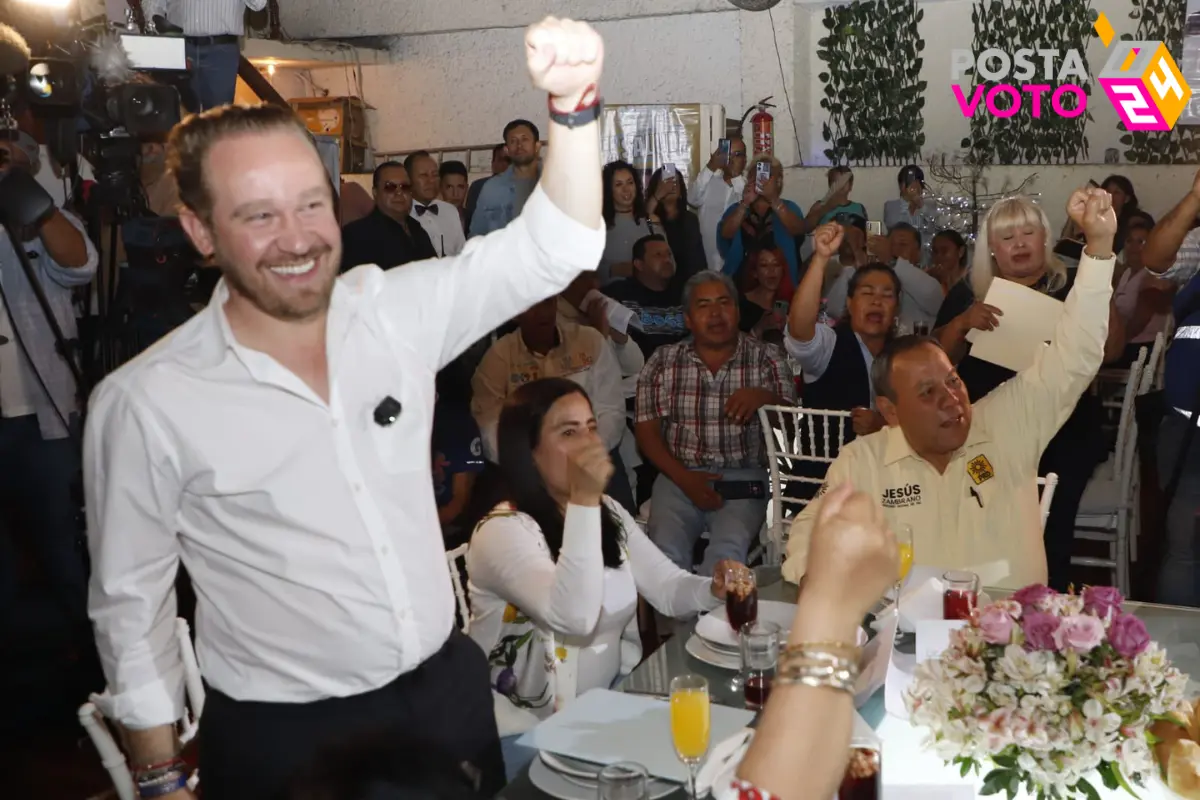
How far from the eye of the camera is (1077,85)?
8305mm

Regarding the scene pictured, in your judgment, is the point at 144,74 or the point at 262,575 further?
the point at 144,74

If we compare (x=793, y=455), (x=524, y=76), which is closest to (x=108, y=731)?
(x=793, y=455)

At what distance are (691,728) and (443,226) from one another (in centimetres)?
500

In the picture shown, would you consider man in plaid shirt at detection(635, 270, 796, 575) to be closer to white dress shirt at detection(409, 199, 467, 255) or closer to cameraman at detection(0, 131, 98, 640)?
cameraman at detection(0, 131, 98, 640)

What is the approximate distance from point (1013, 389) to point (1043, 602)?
4.18ft

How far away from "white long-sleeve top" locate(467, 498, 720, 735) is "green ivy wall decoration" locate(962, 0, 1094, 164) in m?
6.97

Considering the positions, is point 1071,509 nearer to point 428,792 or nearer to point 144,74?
point 428,792

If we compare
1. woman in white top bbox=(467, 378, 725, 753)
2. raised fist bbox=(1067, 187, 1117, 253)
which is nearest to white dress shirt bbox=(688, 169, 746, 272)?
raised fist bbox=(1067, 187, 1117, 253)

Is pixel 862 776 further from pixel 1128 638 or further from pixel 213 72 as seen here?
pixel 213 72

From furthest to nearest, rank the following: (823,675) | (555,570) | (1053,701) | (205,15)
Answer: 1. (205,15)
2. (555,570)
3. (1053,701)
4. (823,675)

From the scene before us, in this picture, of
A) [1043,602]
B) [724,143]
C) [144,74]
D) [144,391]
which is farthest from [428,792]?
[724,143]

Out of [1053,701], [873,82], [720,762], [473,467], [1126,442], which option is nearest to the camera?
[1053,701]

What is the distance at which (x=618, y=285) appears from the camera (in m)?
5.05

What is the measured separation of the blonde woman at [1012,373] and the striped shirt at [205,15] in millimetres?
3678
